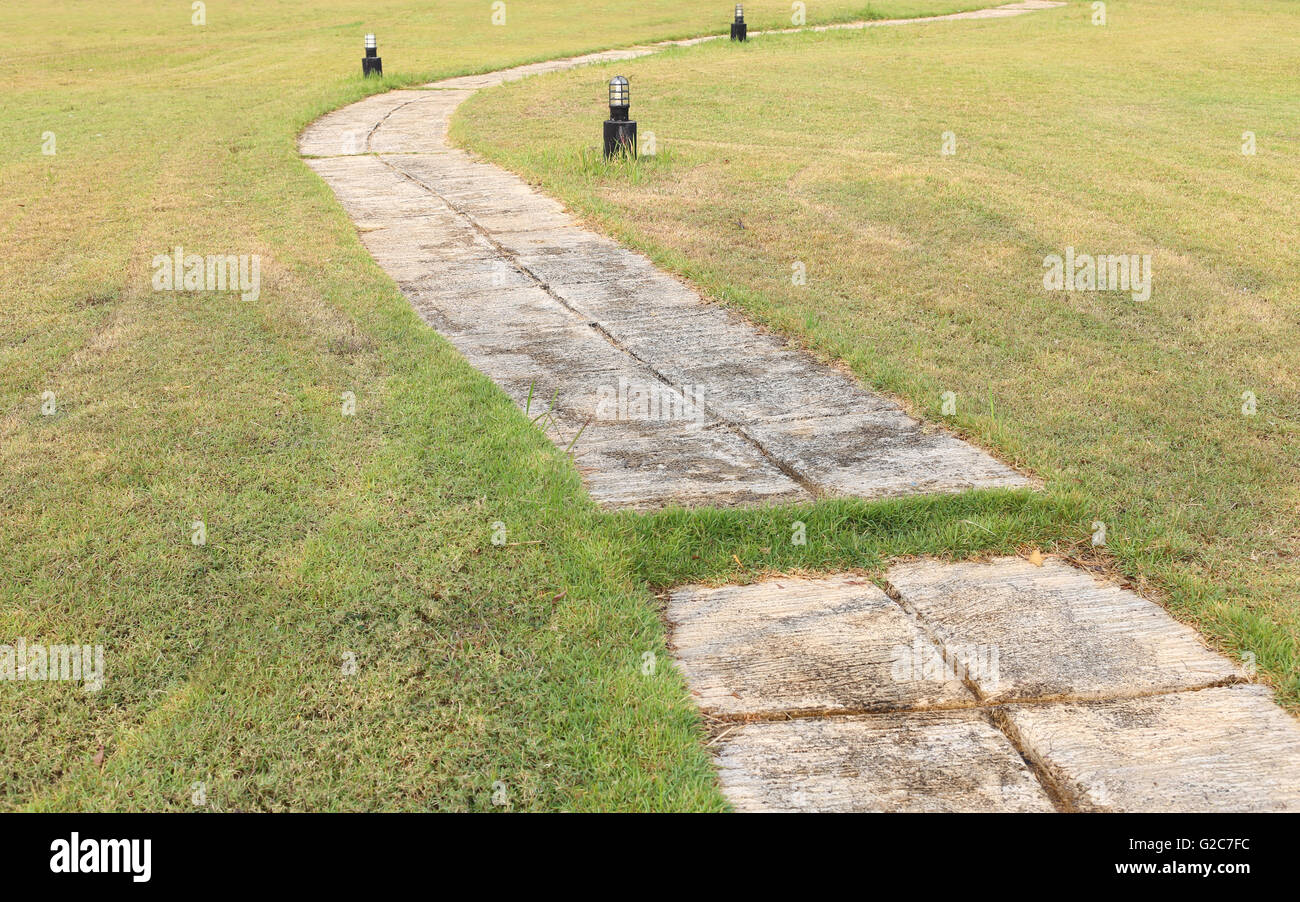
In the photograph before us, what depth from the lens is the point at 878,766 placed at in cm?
255

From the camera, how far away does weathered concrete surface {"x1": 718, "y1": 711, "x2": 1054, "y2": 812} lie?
244 cm

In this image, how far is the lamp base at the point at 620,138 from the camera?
9492mm

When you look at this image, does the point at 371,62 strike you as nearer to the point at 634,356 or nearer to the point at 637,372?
the point at 634,356

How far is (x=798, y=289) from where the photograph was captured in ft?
20.2

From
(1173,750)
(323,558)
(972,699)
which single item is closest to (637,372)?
(323,558)

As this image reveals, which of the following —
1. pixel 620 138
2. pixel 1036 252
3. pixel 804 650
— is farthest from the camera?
pixel 620 138

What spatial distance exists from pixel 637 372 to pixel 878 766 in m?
2.75

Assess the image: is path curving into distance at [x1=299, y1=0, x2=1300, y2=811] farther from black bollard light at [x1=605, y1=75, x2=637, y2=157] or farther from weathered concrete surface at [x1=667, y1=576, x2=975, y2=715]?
black bollard light at [x1=605, y1=75, x2=637, y2=157]

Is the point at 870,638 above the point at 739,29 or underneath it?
underneath

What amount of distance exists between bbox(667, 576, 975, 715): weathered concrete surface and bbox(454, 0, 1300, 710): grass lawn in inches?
9.6

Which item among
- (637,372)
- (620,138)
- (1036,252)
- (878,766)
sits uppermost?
(620,138)

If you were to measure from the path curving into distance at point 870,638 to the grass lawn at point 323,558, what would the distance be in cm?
17

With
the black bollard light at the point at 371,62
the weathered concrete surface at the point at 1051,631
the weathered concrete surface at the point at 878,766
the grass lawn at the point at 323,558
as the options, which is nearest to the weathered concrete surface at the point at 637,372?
the grass lawn at the point at 323,558

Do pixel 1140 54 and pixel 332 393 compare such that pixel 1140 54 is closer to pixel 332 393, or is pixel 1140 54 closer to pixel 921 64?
pixel 921 64
